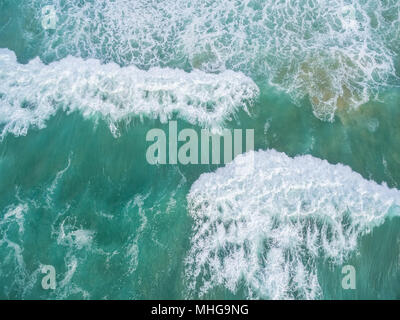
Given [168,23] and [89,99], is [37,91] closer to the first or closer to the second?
[89,99]

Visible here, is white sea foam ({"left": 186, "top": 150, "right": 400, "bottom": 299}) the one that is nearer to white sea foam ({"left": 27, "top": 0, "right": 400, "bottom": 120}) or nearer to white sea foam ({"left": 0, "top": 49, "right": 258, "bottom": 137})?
white sea foam ({"left": 0, "top": 49, "right": 258, "bottom": 137})

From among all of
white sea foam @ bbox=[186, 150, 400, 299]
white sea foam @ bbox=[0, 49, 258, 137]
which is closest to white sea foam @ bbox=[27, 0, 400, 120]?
white sea foam @ bbox=[0, 49, 258, 137]

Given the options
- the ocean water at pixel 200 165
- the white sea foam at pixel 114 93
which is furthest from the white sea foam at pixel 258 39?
the white sea foam at pixel 114 93

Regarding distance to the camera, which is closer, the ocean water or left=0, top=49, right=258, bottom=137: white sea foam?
the ocean water

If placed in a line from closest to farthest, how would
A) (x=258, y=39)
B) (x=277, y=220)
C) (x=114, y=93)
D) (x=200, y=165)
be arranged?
1. (x=277, y=220)
2. (x=200, y=165)
3. (x=114, y=93)
4. (x=258, y=39)

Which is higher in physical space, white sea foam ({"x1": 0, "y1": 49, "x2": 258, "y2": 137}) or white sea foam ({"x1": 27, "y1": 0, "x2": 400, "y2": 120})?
white sea foam ({"x1": 27, "y1": 0, "x2": 400, "y2": 120})

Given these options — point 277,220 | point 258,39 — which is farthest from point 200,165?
point 258,39

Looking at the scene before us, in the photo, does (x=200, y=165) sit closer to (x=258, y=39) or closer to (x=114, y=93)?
(x=114, y=93)
